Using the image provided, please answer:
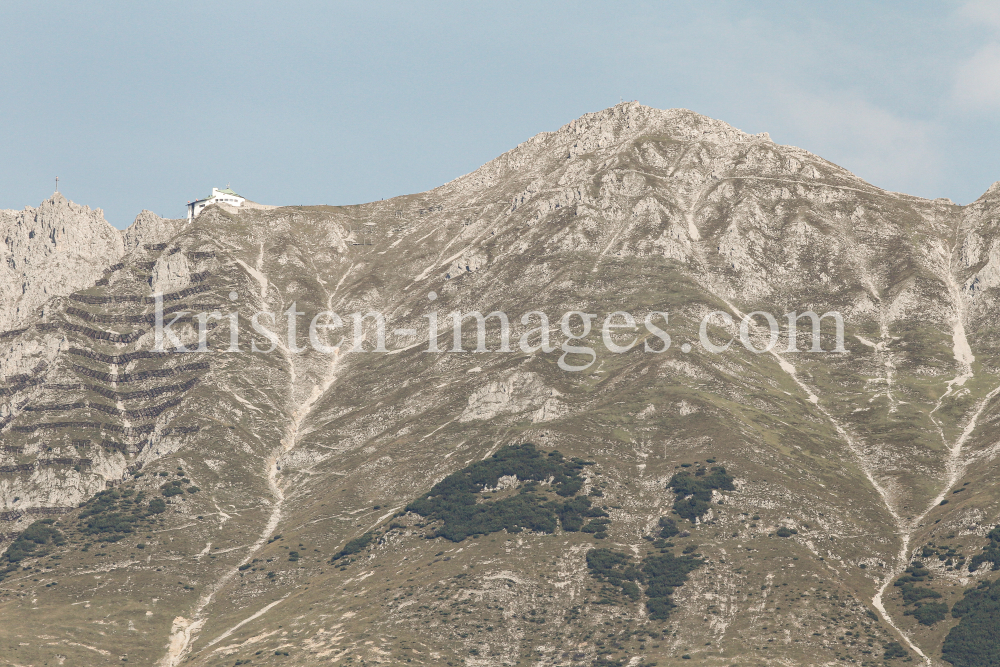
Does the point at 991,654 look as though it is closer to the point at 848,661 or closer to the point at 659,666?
the point at 848,661

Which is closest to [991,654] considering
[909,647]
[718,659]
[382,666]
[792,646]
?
[909,647]

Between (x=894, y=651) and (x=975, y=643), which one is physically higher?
(x=975, y=643)

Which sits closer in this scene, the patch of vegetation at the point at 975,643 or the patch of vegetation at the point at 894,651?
the patch of vegetation at the point at 975,643

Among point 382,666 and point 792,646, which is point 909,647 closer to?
point 792,646

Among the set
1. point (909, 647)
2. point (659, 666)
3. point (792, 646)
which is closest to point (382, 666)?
point (659, 666)

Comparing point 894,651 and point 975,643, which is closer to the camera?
point 975,643

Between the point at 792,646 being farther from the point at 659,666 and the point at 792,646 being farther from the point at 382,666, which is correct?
the point at 382,666

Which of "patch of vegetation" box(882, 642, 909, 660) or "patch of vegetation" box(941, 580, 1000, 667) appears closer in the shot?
"patch of vegetation" box(941, 580, 1000, 667)
